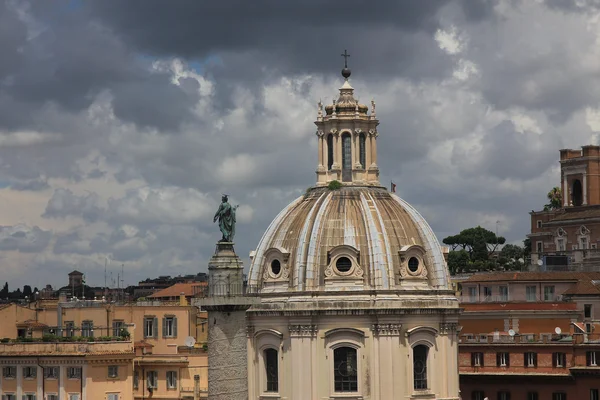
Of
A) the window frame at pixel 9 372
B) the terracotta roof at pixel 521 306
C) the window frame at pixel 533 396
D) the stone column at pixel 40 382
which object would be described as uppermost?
the terracotta roof at pixel 521 306

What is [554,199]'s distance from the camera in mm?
171250

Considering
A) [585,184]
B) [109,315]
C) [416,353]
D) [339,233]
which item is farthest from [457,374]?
[585,184]

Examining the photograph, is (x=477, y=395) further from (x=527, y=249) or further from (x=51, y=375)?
(x=527, y=249)

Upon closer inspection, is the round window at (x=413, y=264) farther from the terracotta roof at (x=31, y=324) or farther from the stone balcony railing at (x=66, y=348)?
the terracotta roof at (x=31, y=324)

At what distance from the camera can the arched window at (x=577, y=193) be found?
15188cm

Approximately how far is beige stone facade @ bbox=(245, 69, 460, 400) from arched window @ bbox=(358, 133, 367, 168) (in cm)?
260

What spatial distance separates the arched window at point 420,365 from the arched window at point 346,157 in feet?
36.7

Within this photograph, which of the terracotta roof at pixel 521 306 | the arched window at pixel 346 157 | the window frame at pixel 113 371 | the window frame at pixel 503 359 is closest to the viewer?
the window frame at pixel 113 371

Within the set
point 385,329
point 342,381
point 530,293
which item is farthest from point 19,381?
point 530,293

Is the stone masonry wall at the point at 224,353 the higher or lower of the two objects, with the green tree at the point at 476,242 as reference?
lower

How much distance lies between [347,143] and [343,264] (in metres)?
9.03

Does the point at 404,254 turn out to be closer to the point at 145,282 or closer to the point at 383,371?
the point at 383,371

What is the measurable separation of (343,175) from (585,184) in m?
48.4

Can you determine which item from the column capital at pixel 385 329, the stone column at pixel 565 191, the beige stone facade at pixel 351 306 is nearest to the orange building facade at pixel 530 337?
the beige stone facade at pixel 351 306
